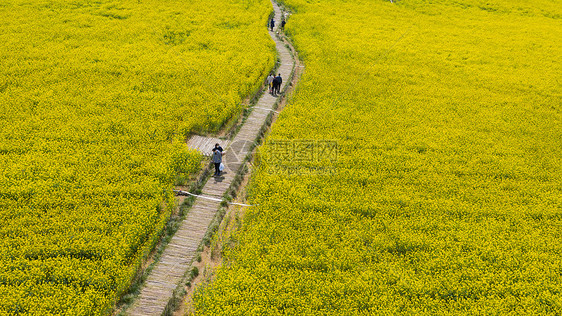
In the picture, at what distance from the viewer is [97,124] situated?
17812mm

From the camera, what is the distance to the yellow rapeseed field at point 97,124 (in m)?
11.0

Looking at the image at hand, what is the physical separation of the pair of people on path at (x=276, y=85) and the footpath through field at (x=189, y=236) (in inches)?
127

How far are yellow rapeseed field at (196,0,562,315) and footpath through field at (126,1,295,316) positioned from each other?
122 centimetres

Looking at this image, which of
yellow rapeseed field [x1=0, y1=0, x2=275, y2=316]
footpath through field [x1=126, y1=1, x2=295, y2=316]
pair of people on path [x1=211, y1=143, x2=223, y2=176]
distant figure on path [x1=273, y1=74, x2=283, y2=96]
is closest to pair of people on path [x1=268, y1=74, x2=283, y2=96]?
distant figure on path [x1=273, y1=74, x2=283, y2=96]

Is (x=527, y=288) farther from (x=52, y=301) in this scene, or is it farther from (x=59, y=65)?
(x=59, y=65)

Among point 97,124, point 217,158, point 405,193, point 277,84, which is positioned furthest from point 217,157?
point 277,84

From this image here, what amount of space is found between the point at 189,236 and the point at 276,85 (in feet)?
42.3

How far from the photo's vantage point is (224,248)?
12.5 m

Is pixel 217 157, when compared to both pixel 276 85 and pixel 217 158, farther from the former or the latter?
pixel 276 85

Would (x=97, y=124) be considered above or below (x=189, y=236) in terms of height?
above

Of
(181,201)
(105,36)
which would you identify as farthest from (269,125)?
(105,36)

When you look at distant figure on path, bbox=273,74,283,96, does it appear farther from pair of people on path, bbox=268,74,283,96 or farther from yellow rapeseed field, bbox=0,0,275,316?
yellow rapeseed field, bbox=0,0,275,316

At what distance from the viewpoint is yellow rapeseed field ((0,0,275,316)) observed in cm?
1105

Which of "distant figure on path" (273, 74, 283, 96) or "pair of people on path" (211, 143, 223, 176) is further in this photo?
"distant figure on path" (273, 74, 283, 96)
